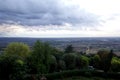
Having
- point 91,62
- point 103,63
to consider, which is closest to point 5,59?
point 103,63

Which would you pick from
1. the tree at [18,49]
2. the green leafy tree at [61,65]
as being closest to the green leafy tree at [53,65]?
the green leafy tree at [61,65]

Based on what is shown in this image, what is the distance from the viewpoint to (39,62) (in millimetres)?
55000

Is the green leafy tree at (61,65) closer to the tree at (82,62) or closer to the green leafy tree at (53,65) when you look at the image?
the green leafy tree at (53,65)

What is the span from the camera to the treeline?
43.2 meters

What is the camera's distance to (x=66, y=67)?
6412 cm

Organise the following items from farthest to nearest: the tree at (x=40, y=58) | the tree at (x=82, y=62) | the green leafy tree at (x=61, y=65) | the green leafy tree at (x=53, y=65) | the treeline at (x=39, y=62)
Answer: the tree at (x=82, y=62), the green leafy tree at (x=61, y=65), the green leafy tree at (x=53, y=65), the tree at (x=40, y=58), the treeline at (x=39, y=62)

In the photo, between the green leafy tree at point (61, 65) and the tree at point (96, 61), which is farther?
the tree at point (96, 61)

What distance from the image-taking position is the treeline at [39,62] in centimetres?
4322

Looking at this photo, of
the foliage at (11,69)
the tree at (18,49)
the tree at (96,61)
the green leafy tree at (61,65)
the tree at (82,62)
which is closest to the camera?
the foliage at (11,69)

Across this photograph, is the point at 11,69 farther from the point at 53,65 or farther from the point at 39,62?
the point at 53,65

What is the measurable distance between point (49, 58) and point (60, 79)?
1604 centimetres

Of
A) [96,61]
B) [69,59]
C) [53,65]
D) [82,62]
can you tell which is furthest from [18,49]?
[96,61]

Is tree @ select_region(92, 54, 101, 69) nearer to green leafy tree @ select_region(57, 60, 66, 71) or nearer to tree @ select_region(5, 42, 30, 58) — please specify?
green leafy tree @ select_region(57, 60, 66, 71)

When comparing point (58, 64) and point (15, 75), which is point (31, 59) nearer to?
point (58, 64)
